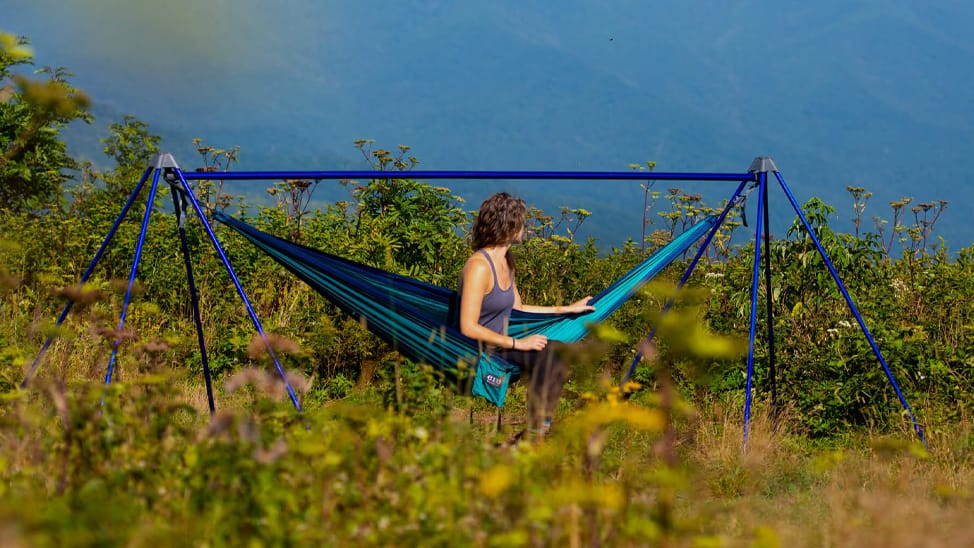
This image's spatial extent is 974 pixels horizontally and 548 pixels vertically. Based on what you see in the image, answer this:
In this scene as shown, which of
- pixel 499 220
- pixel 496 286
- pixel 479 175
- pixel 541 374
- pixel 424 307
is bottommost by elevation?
pixel 541 374

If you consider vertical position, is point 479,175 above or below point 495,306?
above

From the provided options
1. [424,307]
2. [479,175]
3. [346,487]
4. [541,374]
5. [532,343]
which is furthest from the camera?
[424,307]

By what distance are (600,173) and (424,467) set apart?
1.86 metres

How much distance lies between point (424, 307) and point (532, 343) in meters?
0.60

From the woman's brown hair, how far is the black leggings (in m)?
0.42

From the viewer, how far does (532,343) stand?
10.7 feet

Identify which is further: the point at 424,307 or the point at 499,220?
the point at 424,307

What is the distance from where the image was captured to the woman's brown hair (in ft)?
10.8

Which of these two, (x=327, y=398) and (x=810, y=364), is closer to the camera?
(x=810, y=364)

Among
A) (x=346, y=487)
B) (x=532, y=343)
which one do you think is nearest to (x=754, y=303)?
(x=532, y=343)

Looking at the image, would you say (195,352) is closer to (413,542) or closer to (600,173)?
(600,173)

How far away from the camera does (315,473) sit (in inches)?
76.4

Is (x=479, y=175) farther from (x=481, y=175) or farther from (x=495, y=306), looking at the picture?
(x=495, y=306)

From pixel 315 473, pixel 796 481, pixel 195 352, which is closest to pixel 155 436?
pixel 315 473
